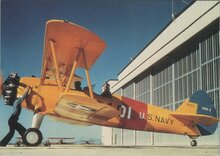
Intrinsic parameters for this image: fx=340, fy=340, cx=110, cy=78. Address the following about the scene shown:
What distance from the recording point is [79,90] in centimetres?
788

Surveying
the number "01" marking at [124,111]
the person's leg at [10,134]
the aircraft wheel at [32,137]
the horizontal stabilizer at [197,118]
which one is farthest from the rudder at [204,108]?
the person's leg at [10,134]

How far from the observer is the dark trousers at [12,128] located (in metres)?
6.96

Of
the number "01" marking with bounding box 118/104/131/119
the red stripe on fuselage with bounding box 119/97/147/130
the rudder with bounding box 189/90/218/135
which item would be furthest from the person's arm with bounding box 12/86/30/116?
the rudder with bounding box 189/90/218/135

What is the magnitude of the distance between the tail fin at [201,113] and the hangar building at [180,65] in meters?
0.84

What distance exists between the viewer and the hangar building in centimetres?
1077

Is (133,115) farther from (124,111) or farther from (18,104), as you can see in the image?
(18,104)

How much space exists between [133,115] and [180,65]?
5271 mm

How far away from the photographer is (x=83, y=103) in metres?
6.84

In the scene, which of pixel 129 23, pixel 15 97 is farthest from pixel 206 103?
pixel 15 97

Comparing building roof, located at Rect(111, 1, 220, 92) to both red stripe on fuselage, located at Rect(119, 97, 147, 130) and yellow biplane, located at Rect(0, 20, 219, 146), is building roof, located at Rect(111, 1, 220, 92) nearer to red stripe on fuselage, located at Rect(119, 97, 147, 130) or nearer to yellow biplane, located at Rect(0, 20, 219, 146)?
yellow biplane, located at Rect(0, 20, 219, 146)

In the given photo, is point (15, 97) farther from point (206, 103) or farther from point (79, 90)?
point (206, 103)

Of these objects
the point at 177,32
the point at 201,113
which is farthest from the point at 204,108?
the point at 177,32

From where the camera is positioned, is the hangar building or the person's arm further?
the hangar building

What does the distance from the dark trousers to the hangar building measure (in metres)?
6.10
